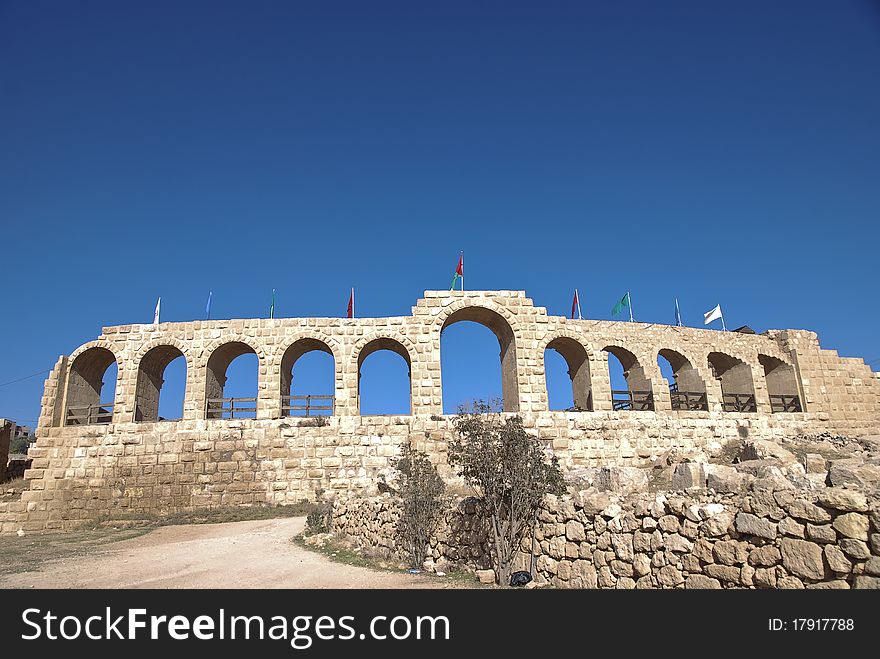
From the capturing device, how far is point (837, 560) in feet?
16.8

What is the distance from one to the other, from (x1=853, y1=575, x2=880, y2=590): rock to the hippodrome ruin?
1258cm

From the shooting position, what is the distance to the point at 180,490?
56.5 feet

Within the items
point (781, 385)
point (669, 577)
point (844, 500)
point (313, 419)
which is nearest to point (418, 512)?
point (669, 577)

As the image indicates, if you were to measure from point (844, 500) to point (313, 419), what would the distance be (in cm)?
1482

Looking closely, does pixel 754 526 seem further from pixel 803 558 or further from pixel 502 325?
pixel 502 325

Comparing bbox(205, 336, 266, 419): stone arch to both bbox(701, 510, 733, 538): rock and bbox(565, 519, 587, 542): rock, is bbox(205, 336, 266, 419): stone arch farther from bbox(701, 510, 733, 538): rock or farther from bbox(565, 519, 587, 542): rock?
bbox(701, 510, 733, 538): rock

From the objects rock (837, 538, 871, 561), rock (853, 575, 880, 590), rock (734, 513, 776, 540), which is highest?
rock (734, 513, 776, 540)

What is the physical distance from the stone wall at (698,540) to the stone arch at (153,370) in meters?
12.7

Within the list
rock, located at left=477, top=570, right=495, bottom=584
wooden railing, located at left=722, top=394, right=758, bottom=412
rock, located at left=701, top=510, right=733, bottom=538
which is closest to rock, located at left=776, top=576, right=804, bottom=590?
rock, located at left=701, top=510, right=733, bottom=538

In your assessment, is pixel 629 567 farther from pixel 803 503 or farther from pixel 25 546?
pixel 25 546

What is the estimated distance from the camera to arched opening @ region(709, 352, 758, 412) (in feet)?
69.9

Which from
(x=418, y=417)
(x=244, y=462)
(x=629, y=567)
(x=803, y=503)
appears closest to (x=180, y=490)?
(x=244, y=462)

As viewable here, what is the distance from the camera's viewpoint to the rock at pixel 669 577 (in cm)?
655

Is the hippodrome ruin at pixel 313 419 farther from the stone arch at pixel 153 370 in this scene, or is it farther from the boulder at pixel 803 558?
the boulder at pixel 803 558
